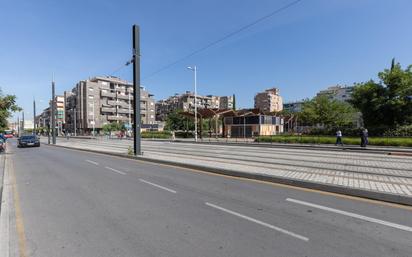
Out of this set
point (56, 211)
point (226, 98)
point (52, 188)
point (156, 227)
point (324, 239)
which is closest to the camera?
point (324, 239)

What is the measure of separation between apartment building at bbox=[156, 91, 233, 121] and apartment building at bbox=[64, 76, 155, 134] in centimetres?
2635

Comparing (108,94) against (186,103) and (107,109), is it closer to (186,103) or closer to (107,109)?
(107,109)

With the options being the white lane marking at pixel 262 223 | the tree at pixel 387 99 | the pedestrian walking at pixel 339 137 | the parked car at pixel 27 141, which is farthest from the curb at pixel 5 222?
the tree at pixel 387 99

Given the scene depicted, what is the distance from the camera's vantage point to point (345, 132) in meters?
34.8

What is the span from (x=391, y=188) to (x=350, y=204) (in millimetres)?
1727

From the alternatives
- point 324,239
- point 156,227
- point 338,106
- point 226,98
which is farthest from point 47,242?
point 226,98

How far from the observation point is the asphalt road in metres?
3.97

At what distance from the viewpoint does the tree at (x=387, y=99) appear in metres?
31.8

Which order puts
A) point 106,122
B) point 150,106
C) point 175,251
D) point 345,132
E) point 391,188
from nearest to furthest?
point 175,251 → point 391,188 → point 345,132 → point 106,122 → point 150,106

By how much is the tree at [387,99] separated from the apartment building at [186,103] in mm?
97555

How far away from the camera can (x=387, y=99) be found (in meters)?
32.8

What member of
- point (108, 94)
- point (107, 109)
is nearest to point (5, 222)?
point (107, 109)

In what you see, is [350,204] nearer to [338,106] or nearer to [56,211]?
[56,211]

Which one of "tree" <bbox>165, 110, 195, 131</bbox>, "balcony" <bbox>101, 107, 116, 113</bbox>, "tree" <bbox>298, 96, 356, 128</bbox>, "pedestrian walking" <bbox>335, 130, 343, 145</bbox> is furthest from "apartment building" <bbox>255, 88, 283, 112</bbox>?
"pedestrian walking" <bbox>335, 130, 343, 145</bbox>
